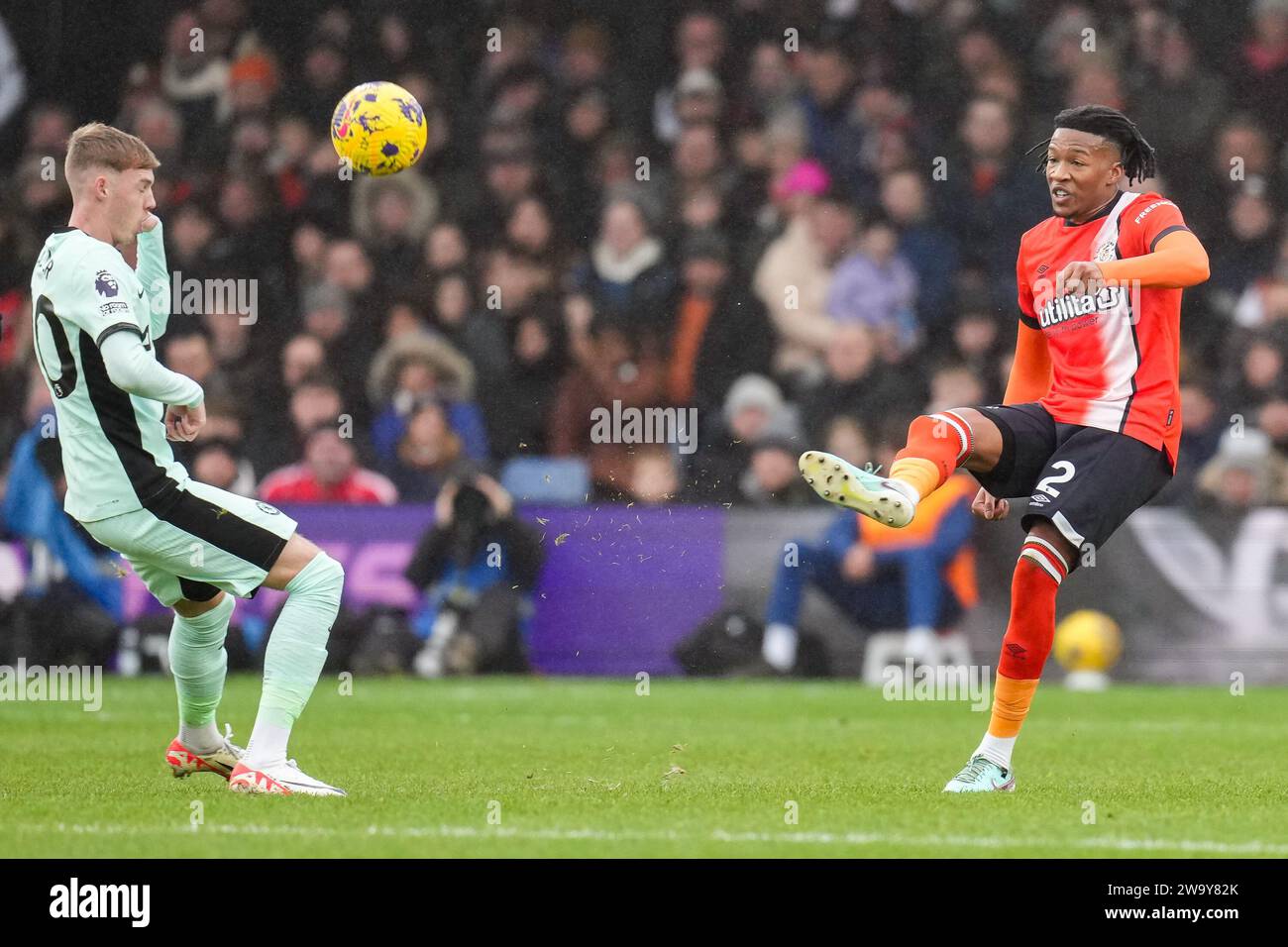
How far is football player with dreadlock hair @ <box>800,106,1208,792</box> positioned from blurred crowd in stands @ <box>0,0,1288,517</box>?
18.6ft

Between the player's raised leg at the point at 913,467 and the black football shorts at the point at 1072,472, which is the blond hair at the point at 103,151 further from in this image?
the black football shorts at the point at 1072,472

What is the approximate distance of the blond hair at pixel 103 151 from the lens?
6.37 meters

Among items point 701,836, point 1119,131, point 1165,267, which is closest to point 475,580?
point 1119,131

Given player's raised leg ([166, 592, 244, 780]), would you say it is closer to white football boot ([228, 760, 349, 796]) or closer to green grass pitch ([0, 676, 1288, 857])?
green grass pitch ([0, 676, 1288, 857])

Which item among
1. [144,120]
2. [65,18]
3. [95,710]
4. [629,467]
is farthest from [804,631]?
[65,18]

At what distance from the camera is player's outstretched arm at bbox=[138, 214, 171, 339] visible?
692 centimetres

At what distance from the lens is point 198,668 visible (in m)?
6.95

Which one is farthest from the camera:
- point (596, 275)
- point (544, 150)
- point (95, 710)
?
point (544, 150)

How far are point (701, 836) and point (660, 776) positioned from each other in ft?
5.72

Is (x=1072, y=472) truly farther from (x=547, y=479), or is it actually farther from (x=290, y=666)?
(x=547, y=479)

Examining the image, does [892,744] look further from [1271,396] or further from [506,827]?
[1271,396]

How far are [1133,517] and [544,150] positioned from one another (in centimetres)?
565

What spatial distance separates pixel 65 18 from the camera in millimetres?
15391

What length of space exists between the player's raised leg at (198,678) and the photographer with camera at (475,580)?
5.08m
